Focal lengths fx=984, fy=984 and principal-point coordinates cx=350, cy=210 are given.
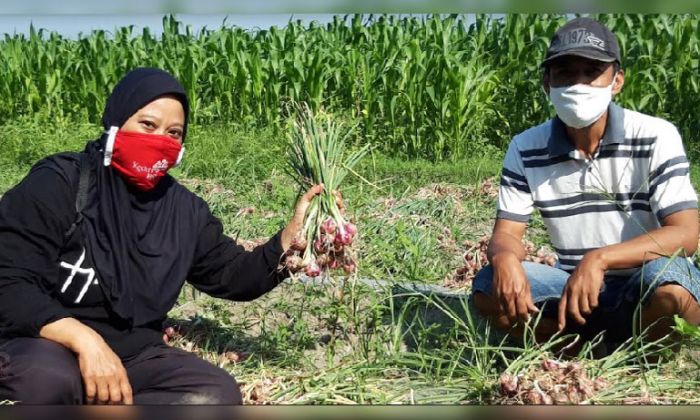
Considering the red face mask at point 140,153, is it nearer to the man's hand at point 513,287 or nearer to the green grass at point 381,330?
the green grass at point 381,330

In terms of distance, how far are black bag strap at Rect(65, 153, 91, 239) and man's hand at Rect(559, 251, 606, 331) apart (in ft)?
5.08

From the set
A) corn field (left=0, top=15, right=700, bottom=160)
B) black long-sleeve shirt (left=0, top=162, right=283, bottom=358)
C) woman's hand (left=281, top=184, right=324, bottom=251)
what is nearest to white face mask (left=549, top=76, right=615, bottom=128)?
woman's hand (left=281, top=184, right=324, bottom=251)

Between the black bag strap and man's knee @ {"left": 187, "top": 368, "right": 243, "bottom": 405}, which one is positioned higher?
the black bag strap

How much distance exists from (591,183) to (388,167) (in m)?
4.96

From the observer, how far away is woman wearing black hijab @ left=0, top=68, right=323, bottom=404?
2646 mm

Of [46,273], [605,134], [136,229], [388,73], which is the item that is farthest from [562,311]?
[388,73]

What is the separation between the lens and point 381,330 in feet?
12.5

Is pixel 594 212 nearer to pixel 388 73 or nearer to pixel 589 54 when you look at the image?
pixel 589 54

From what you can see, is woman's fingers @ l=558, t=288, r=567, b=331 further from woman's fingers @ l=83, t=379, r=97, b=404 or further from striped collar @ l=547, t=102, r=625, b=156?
woman's fingers @ l=83, t=379, r=97, b=404

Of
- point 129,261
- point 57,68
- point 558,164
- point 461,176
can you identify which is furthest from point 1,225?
point 57,68

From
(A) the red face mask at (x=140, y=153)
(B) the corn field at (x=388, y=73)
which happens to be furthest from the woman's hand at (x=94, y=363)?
(B) the corn field at (x=388, y=73)

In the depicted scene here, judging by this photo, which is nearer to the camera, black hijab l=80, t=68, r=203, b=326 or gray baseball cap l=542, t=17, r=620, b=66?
black hijab l=80, t=68, r=203, b=326

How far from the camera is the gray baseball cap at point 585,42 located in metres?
3.28

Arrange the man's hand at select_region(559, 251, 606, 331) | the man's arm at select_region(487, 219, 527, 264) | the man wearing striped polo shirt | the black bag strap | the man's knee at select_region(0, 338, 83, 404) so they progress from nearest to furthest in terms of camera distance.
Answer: the man's knee at select_region(0, 338, 83, 404) < the black bag strap < the man's hand at select_region(559, 251, 606, 331) < the man wearing striped polo shirt < the man's arm at select_region(487, 219, 527, 264)
